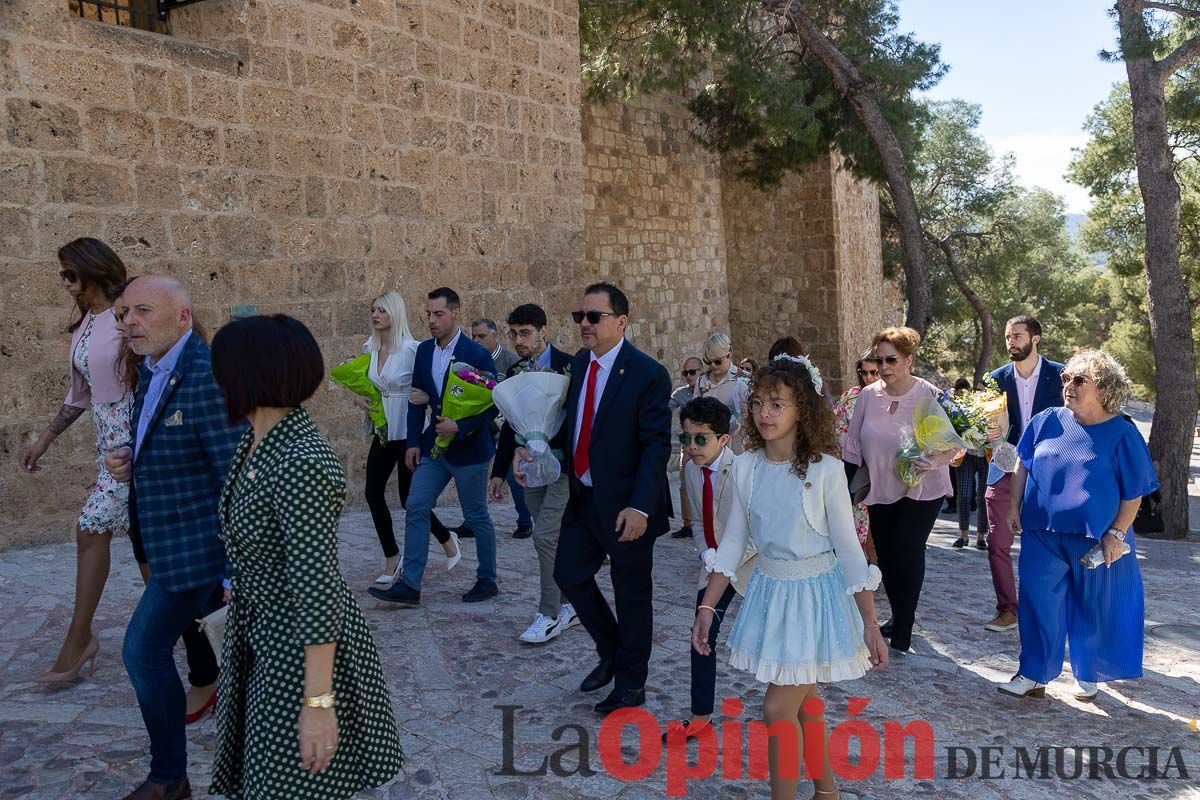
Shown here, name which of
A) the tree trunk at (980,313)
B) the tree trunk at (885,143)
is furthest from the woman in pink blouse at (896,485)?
the tree trunk at (980,313)

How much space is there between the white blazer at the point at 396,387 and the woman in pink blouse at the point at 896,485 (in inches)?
102

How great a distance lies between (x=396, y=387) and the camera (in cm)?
618

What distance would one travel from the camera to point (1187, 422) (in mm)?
12234

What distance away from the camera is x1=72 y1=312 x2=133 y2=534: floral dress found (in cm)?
428

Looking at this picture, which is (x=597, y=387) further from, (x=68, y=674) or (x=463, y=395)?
(x=68, y=674)

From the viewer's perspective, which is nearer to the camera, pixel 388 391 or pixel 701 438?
pixel 701 438

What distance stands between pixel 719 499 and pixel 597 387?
85 cm

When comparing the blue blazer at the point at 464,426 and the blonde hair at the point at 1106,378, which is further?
the blue blazer at the point at 464,426

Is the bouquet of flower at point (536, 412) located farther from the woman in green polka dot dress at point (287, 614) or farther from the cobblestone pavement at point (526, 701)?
the woman in green polka dot dress at point (287, 614)

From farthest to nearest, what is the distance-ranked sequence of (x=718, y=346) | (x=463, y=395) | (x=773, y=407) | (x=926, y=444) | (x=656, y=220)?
(x=656, y=220)
(x=718, y=346)
(x=463, y=395)
(x=926, y=444)
(x=773, y=407)

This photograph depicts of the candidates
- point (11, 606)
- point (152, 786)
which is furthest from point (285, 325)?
point (11, 606)

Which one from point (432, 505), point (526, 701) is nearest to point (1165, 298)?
point (432, 505)

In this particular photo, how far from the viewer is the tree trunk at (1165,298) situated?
12047 millimetres

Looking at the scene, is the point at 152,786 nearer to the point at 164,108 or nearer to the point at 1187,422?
the point at 164,108
